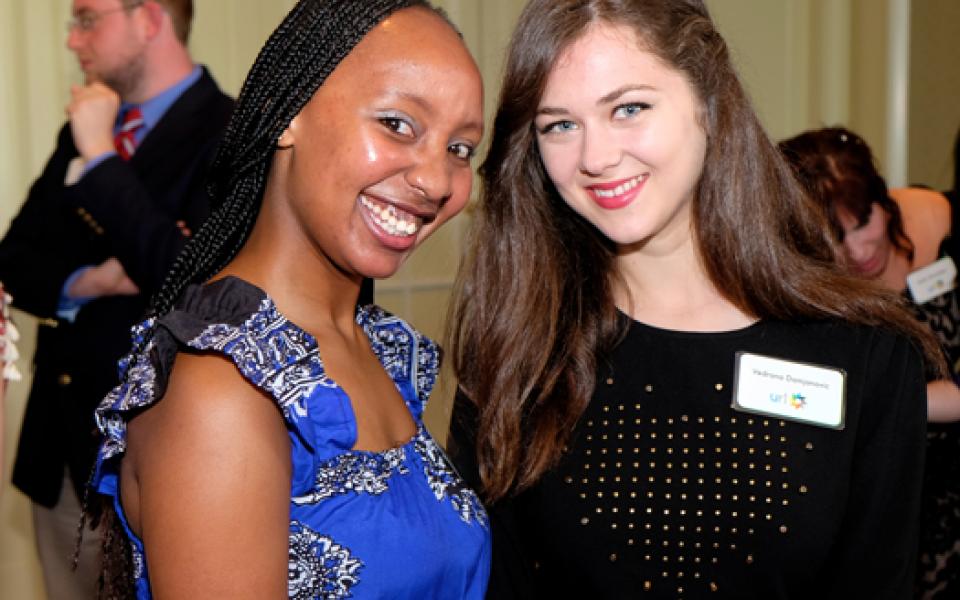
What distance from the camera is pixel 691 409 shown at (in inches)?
72.0

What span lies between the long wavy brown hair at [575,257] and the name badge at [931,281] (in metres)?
1.27

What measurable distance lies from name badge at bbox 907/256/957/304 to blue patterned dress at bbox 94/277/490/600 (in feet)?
6.98

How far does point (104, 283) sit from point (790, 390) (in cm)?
185

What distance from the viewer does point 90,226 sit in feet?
9.46

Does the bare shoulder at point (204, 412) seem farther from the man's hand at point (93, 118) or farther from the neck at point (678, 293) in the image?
the man's hand at point (93, 118)

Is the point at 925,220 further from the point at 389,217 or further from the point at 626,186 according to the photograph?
the point at 389,217

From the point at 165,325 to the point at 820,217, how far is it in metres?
1.26

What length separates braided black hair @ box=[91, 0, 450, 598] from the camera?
1.41 metres

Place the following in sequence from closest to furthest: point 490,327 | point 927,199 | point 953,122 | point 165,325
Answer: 1. point 165,325
2. point 490,327
3. point 927,199
4. point 953,122

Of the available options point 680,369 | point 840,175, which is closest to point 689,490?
point 680,369

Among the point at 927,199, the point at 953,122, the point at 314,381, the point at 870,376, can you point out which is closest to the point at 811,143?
the point at 927,199

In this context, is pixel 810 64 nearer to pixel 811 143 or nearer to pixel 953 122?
pixel 953 122

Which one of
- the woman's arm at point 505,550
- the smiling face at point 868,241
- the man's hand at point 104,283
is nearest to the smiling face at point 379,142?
the woman's arm at point 505,550

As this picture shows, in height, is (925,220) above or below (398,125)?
below
